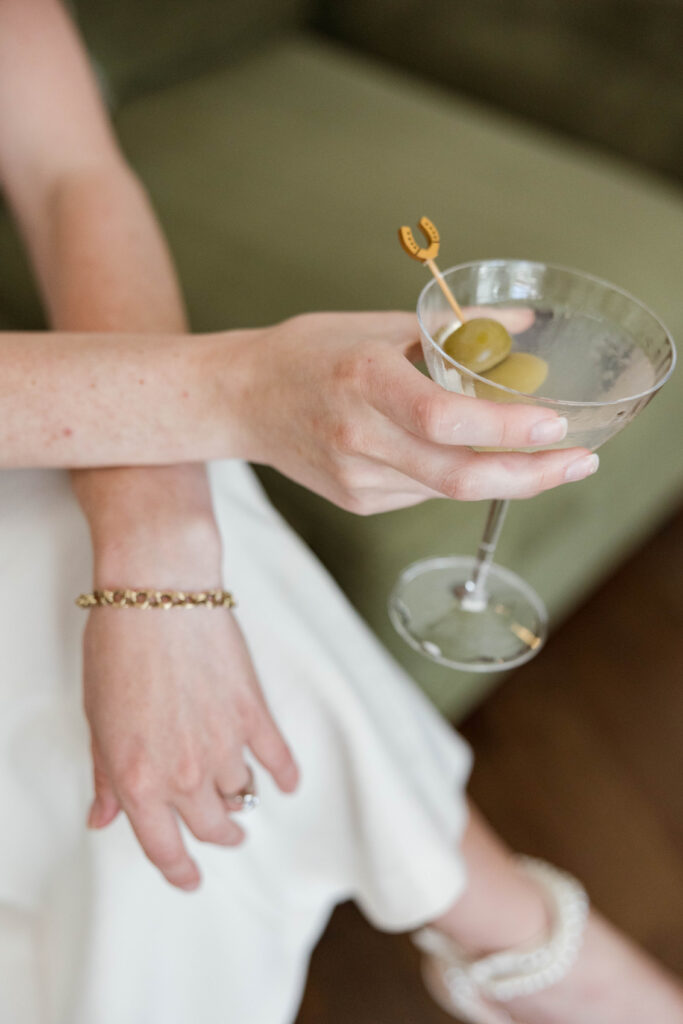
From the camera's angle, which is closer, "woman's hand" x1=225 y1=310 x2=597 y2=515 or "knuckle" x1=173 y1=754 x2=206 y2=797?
"woman's hand" x1=225 y1=310 x2=597 y2=515

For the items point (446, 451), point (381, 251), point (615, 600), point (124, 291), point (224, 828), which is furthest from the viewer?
point (615, 600)

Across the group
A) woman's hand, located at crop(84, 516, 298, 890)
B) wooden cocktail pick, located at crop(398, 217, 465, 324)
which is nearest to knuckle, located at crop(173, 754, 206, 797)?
woman's hand, located at crop(84, 516, 298, 890)

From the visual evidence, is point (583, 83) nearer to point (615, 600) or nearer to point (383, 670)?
point (615, 600)

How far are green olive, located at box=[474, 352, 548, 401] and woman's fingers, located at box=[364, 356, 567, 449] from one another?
0.31 feet

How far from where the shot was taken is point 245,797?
21.1 inches

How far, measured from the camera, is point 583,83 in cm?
133

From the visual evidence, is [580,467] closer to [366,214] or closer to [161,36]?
[366,214]

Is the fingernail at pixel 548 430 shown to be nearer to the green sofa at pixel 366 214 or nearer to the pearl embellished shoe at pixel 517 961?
the green sofa at pixel 366 214

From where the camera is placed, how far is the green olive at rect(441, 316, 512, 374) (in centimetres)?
47

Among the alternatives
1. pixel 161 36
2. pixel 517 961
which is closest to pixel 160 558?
pixel 517 961

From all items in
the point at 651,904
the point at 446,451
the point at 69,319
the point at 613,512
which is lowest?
the point at 651,904

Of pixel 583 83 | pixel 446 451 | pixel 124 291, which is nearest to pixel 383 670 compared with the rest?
pixel 446 451

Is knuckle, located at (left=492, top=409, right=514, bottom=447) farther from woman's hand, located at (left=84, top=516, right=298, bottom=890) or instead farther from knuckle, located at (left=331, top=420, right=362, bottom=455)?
woman's hand, located at (left=84, top=516, right=298, bottom=890)

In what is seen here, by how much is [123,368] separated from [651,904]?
86 centimetres
